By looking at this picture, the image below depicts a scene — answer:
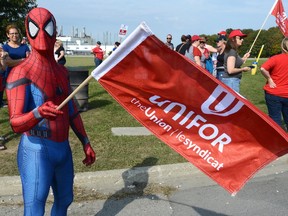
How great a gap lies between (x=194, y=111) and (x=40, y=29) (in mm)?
1204

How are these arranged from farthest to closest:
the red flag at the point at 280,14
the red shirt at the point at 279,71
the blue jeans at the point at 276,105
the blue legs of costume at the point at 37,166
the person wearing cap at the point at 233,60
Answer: the red flag at the point at 280,14 < the person wearing cap at the point at 233,60 < the blue jeans at the point at 276,105 < the red shirt at the point at 279,71 < the blue legs of costume at the point at 37,166

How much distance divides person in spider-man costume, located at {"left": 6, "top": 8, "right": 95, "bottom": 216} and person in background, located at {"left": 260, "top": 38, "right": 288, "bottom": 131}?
13.0 feet

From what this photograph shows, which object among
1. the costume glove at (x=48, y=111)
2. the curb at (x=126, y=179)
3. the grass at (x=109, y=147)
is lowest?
the grass at (x=109, y=147)

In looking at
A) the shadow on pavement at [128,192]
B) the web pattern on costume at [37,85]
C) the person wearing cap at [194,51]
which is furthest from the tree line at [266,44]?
the web pattern on costume at [37,85]

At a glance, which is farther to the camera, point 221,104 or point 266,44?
point 266,44

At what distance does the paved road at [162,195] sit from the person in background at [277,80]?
4.01ft

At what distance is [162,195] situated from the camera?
15.0 ft

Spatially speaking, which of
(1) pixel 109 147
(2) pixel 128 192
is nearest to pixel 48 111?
(2) pixel 128 192

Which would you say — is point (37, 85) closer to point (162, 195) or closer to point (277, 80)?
point (162, 195)

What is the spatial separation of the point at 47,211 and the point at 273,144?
8.41ft

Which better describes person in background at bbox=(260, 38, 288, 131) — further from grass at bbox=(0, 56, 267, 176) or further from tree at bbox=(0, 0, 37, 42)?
tree at bbox=(0, 0, 37, 42)

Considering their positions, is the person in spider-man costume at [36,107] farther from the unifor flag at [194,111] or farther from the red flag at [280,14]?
the red flag at [280,14]

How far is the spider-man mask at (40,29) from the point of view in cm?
264

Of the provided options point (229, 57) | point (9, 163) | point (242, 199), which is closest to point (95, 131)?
point (9, 163)
